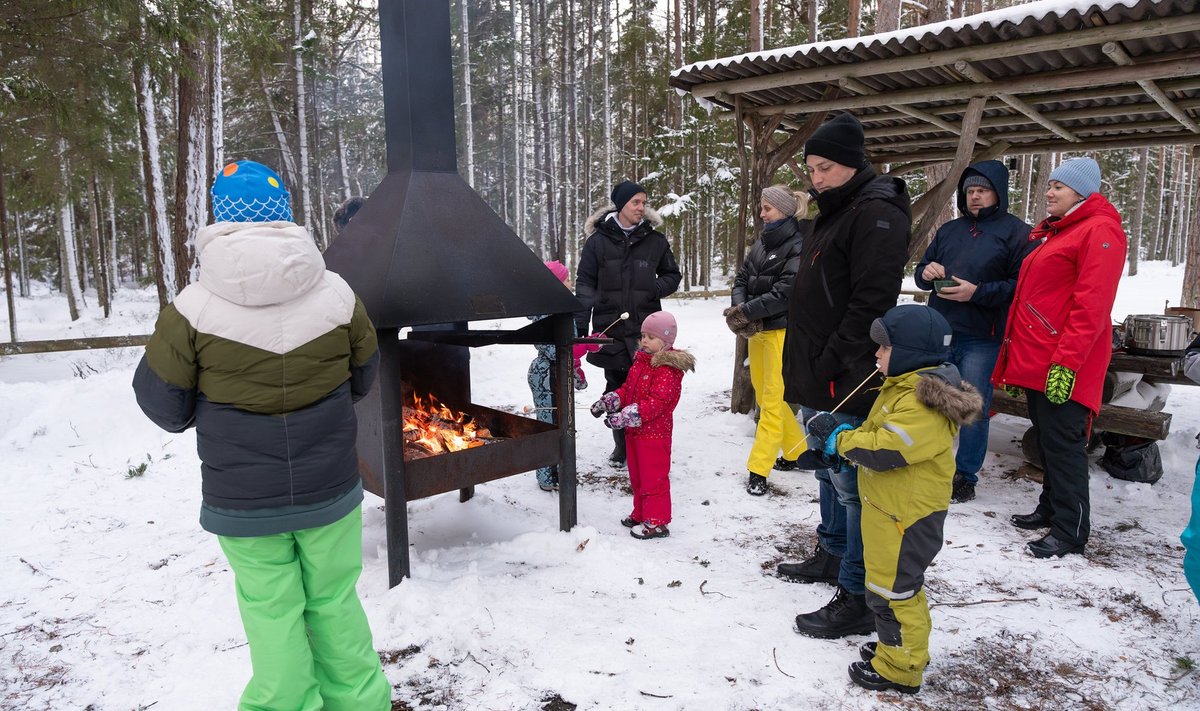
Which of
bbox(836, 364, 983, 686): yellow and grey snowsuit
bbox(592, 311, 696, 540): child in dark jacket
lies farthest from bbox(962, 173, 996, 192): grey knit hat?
bbox(836, 364, 983, 686): yellow and grey snowsuit

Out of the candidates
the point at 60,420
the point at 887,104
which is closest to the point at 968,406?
the point at 887,104

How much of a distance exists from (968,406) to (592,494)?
2.92 meters

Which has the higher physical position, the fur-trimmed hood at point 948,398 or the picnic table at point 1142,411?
the fur-trimmed hood at point 948,398

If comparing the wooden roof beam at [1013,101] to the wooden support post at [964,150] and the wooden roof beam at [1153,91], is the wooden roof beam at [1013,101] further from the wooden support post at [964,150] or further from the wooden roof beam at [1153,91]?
the wooden roof beam at [1153,91]

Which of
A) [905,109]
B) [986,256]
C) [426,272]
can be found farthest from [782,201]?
[426,272]

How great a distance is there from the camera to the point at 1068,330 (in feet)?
11.6

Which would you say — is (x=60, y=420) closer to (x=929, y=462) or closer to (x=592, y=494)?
(x=592, y=494)

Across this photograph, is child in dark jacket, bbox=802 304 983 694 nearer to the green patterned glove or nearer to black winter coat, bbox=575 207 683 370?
the green patterned glove

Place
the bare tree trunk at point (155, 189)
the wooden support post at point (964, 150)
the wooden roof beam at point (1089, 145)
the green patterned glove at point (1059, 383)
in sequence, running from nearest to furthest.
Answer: the green patterned glove at point (1059, 383), the wooden support post at point (964, 150), the wooden roof beam at point (1089, 145), the bare tree trunk at point (155, 189)

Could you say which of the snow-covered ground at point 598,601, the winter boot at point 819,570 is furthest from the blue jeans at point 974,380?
the winter boot at point 819,570

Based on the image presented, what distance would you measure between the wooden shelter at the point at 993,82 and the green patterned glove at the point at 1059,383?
2.12 meters

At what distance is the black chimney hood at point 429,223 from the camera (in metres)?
3.32

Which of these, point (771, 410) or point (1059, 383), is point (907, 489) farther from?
point (771, 410)

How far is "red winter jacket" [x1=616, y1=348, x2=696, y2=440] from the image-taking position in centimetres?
393
